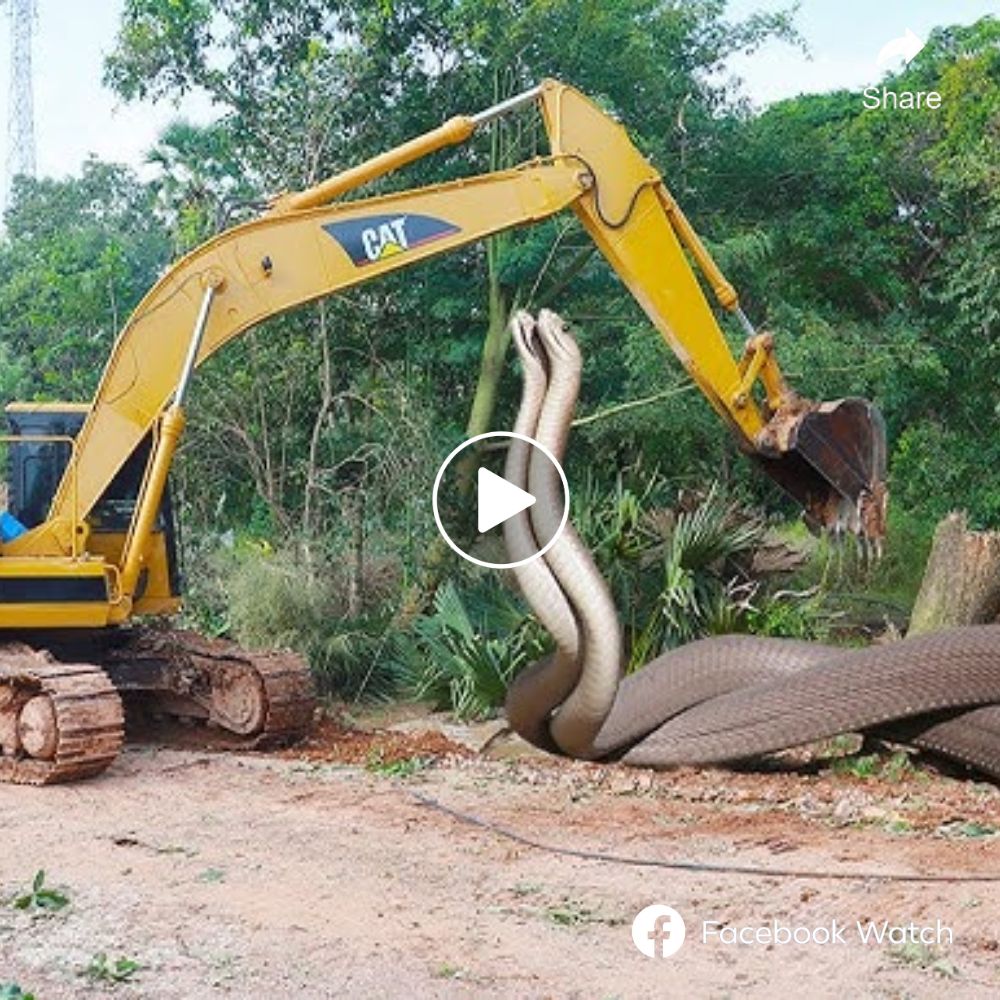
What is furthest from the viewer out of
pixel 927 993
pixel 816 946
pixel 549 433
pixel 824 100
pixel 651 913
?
pixel 824 100

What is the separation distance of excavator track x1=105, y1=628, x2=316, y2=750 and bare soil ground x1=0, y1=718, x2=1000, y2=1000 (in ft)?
1.21

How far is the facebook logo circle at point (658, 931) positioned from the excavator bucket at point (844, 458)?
11.2 feet

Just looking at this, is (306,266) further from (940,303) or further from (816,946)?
(940,303)

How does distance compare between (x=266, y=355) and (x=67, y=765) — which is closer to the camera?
(x=67, y=765)

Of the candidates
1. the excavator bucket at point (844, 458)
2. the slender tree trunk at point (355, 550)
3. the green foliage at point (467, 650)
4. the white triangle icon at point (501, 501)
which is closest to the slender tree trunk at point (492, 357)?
the slender tree trunk at point (355, 550)

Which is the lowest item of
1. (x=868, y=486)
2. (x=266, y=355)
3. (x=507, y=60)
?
(x=868, y=486)

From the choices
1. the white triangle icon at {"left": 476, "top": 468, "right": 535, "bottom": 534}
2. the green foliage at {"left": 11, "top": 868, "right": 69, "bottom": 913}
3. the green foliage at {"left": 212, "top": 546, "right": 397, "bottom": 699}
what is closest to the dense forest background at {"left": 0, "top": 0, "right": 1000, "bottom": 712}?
the green foliage at {"left": 212, "top": 546, "right": 397, "bottom": 699}

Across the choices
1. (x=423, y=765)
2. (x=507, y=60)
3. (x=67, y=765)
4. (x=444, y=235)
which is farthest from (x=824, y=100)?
(x=67, y=765)

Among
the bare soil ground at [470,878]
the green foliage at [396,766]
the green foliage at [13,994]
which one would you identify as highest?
the green foliage at [13,994]

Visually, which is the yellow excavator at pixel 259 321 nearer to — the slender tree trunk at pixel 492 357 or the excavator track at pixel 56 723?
the excavator track at pixel 56 723

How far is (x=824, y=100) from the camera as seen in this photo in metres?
19.6

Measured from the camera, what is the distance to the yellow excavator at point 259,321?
9.69 metres

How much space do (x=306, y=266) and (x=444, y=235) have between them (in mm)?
788

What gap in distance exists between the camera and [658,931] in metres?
5.74
